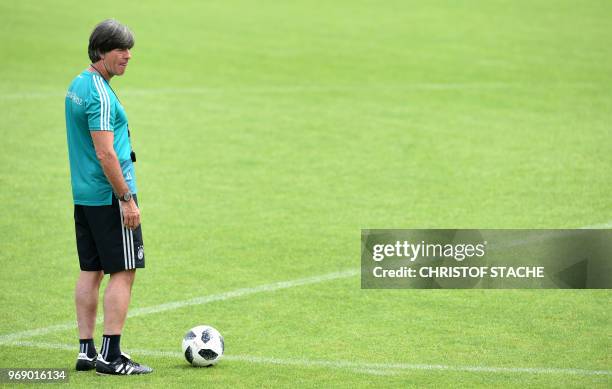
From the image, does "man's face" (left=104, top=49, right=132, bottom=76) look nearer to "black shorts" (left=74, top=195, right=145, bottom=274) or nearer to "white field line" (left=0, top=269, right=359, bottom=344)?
"black shorts" (left=74, top=195, right=145, bottom=274)

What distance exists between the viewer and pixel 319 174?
13734 millimetres

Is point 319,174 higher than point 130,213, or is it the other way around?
point 319,174

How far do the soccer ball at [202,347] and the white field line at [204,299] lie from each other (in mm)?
1424

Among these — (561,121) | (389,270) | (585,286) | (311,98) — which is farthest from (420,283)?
(311,98)

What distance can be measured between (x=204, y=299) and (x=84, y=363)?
2.00 m

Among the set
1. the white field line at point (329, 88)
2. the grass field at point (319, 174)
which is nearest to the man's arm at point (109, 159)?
the grass field at point (319, 174)

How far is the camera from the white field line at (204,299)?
805 centimetres

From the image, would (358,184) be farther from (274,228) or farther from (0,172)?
(0,172)

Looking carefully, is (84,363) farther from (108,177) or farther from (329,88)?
(329,88)

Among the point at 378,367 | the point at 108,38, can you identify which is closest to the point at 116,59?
the point at 108,38

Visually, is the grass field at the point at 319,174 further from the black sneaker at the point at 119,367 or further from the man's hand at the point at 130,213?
the man's hand at the point at 130,213

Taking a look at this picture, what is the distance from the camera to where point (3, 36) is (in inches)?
851

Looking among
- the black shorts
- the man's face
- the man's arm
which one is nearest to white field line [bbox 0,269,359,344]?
the black shorts

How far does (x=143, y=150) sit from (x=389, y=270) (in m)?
5.80
